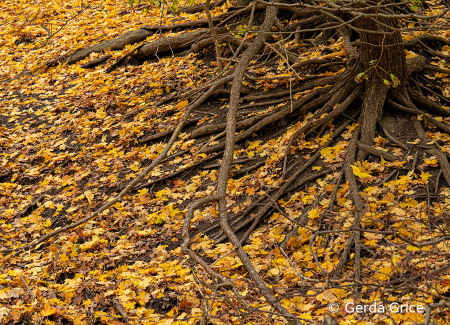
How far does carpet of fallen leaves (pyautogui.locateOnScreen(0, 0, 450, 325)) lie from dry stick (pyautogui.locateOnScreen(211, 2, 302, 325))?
6.7 inches

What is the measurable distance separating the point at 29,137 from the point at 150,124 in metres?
2.24

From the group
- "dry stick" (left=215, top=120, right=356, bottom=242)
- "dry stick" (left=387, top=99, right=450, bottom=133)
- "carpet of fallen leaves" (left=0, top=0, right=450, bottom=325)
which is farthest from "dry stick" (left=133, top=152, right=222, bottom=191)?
"dry stick" (left=387, top=99, right=450, bottom=133)

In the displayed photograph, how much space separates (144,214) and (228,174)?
1753 mm

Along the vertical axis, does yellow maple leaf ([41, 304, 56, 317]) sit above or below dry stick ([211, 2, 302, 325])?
below

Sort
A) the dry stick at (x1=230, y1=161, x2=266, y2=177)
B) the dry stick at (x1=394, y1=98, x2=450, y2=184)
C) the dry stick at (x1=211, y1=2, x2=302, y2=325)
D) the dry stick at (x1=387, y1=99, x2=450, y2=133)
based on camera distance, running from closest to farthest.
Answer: the dry stick at (x1=211, y1=2, x2=302, y2=325) → the dry stick at (x1=394, y1=98, x2=450, y2=184) → the dry stick at (x1=387, y1=99, x2=450, y2=133) → the dry stick at (x1=230, y1=161, x2=266, y2=177)

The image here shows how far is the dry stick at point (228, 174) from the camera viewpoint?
8.50ft

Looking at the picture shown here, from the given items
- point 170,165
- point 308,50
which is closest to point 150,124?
point 170,165

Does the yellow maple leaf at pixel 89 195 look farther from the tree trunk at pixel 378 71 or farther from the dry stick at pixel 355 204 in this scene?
the tree trunk at pixel 378 71

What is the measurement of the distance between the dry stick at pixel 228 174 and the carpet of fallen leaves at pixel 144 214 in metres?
0.17

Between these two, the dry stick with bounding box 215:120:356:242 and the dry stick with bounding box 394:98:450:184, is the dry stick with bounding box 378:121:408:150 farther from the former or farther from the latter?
the dry stick with bounding box 215:120:356:242

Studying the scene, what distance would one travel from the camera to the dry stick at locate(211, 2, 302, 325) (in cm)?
259

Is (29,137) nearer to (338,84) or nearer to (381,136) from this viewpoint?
(338,84)

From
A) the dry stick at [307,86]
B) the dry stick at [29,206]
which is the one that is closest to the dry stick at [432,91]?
the dry stick at [307,86]

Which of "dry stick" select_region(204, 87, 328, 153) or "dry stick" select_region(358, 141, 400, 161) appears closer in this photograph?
"dry stick" select_region(358, 141, 400, 161)
